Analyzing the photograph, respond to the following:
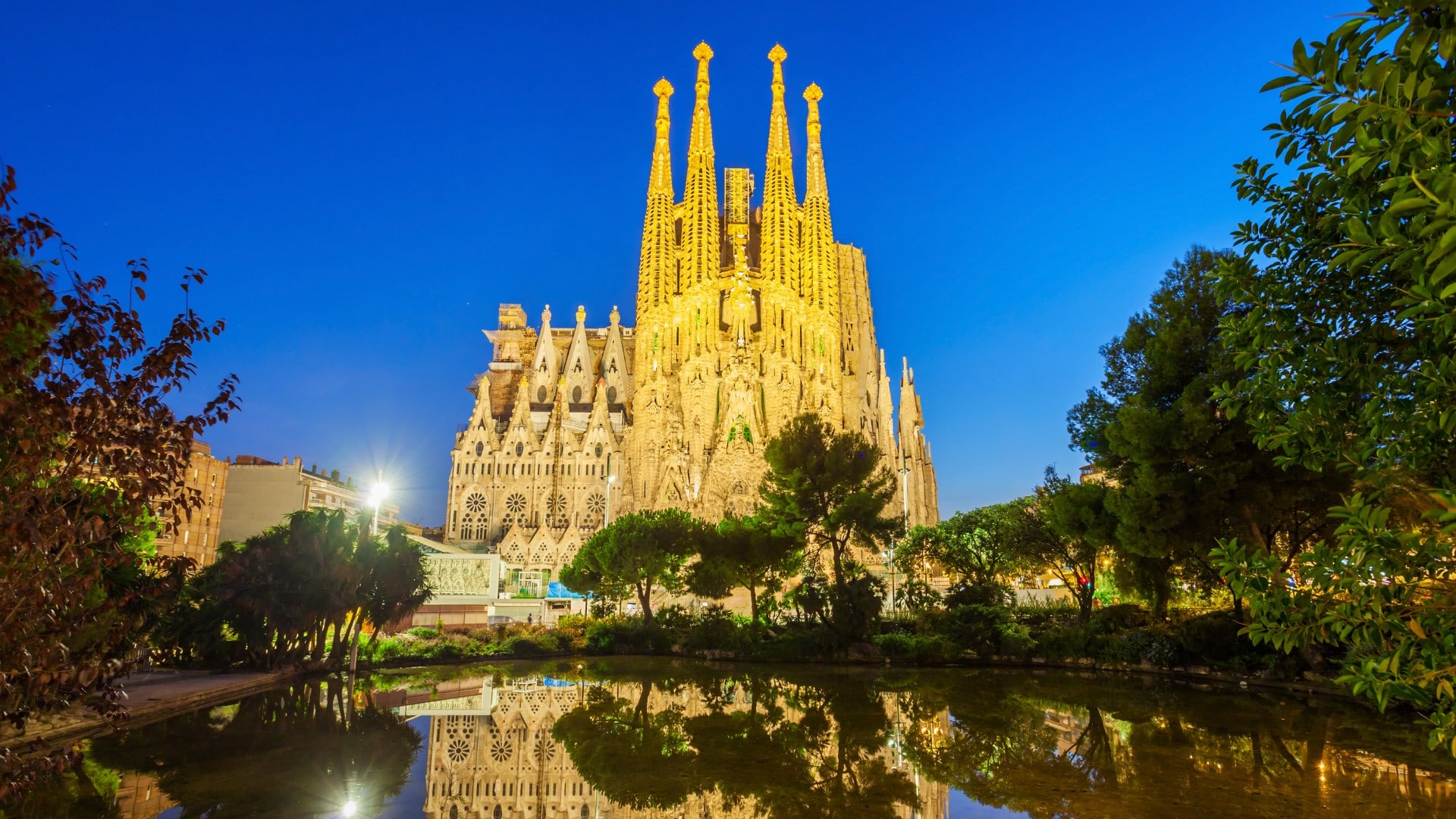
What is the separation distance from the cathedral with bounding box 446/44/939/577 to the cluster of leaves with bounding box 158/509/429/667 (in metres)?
29.6

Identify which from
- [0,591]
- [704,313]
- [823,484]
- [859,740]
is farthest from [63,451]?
[704,313]

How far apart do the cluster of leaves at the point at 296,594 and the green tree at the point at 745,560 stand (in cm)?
831

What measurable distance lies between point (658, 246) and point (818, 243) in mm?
11560

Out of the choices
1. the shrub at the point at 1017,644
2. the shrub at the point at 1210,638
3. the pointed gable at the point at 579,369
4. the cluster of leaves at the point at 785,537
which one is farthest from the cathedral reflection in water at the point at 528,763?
the pointed gable at the point at 579,369

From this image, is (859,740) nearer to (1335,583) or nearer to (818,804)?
(818,804)

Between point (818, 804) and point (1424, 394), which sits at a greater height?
point (1424, 394)

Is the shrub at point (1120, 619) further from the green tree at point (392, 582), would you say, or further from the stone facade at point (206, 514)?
the stone facade at point (206, 514)

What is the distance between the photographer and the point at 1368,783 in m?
7.36

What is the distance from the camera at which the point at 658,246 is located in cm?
5484

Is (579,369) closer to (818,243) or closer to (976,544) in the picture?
(818,243)

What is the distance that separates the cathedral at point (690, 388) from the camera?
4922 centimetres

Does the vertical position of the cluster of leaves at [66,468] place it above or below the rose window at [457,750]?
above

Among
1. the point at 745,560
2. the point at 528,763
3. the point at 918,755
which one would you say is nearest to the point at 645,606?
the point at 745,560

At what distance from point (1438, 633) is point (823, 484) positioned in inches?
766
